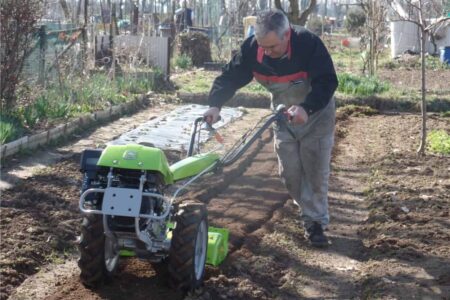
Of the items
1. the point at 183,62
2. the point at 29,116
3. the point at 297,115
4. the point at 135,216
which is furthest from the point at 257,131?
the point at 183,62

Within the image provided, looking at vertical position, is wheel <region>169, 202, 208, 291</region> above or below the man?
below

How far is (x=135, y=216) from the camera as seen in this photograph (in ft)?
14.2

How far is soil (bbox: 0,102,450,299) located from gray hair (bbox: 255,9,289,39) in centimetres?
157

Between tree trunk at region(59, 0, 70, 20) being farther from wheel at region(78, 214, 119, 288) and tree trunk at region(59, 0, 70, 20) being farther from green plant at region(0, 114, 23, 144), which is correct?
wheel at region(78, 214, 119, 288)

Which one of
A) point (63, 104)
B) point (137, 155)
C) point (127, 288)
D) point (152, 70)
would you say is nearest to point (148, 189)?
point (137, 155)

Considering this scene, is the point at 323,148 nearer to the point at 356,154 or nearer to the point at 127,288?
the point at 127,288

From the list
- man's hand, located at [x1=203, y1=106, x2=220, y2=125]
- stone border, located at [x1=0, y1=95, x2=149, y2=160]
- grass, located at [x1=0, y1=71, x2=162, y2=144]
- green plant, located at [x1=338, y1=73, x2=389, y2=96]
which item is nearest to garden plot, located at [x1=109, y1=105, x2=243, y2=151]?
stone border, located at [x1=0, y1=95, x2=149, y2=160]

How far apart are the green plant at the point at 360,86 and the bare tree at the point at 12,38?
7.18 metres

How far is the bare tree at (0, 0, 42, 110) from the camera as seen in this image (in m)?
10.2

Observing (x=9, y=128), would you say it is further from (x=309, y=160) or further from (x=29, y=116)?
(x=309, y=160)

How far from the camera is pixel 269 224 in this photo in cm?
672

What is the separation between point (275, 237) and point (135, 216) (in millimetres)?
2189

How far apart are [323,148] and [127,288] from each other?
6.46 ft

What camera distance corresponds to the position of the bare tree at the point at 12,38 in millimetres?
10242
